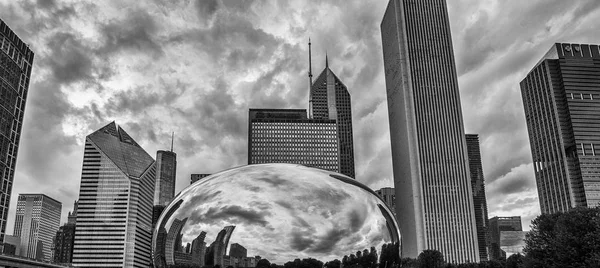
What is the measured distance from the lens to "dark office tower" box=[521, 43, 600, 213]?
17375 cm

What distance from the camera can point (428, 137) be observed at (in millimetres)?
127562

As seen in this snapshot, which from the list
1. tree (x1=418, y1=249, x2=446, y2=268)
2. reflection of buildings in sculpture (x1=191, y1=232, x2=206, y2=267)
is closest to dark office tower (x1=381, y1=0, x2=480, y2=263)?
tree (x1=418, y1=249, x2=446, y2=268)

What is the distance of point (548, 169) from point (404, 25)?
98.0 metres

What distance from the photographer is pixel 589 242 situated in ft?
105

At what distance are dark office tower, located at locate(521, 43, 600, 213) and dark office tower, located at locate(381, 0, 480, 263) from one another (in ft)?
233

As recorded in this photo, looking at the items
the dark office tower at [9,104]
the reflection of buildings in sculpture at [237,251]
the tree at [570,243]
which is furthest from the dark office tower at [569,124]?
the reflection of buildings in sculpture at [237,251]

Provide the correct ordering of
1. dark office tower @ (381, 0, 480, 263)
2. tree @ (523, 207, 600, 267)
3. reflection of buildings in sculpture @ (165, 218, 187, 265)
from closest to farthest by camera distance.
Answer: reflection of buildings in sculpture @ (165, 218, 187, 265) < tree @ (523, 207, 600, 267) < dark office tower @ (381, 0, 480, 263)

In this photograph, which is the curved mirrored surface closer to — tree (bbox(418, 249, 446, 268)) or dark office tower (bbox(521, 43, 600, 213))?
tree (bbox(418, 249, 446, 268))

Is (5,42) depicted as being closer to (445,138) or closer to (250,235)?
(445,138)

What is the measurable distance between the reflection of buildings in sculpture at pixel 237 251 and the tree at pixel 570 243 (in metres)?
30.4

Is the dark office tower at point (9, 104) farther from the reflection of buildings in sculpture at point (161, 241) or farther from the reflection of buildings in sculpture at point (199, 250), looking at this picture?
the reflection of buildings in sculpture at point (199, 250)

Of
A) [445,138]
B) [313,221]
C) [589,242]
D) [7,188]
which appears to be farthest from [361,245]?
[445,138]

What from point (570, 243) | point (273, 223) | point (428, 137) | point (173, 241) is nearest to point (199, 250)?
point (173, 241)

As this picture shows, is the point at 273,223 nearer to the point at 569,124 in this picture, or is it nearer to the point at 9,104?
the point at 9,104
